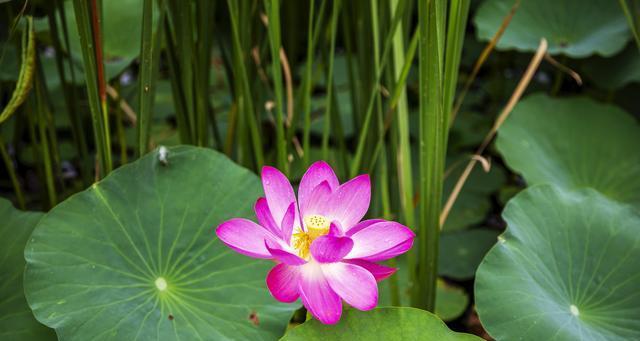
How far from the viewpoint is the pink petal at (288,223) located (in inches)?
26.7

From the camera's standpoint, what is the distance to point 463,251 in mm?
1565

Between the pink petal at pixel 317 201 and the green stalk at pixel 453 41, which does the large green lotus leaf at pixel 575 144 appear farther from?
the pink petal at pixel 317 201

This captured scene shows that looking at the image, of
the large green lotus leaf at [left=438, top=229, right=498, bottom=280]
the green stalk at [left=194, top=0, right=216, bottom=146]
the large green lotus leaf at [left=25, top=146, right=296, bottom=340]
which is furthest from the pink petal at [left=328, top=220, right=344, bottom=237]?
the large green lotus leaf at [left=438, top=229, right=498, bottom=280]

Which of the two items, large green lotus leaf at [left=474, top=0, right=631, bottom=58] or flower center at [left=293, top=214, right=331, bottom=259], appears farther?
Answer: large green lotus leaf at [left=474, top=0, right=631, bottom=58]

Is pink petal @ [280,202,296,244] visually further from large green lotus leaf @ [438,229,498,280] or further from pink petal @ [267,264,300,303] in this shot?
large green lotus leaf @ [438,229,498,280]

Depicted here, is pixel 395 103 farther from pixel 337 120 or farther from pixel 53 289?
pixel 53 289

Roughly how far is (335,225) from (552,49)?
1.15 meters

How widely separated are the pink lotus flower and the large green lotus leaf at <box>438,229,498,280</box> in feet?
2.67

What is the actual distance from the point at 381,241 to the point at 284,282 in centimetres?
11

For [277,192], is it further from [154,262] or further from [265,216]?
[154,262]

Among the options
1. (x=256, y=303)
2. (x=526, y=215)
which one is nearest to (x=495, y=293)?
(x=526, y=215)

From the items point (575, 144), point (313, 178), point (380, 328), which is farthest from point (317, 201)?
point (575, 144)

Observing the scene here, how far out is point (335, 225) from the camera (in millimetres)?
682

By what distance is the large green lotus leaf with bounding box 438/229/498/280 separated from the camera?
151cm
